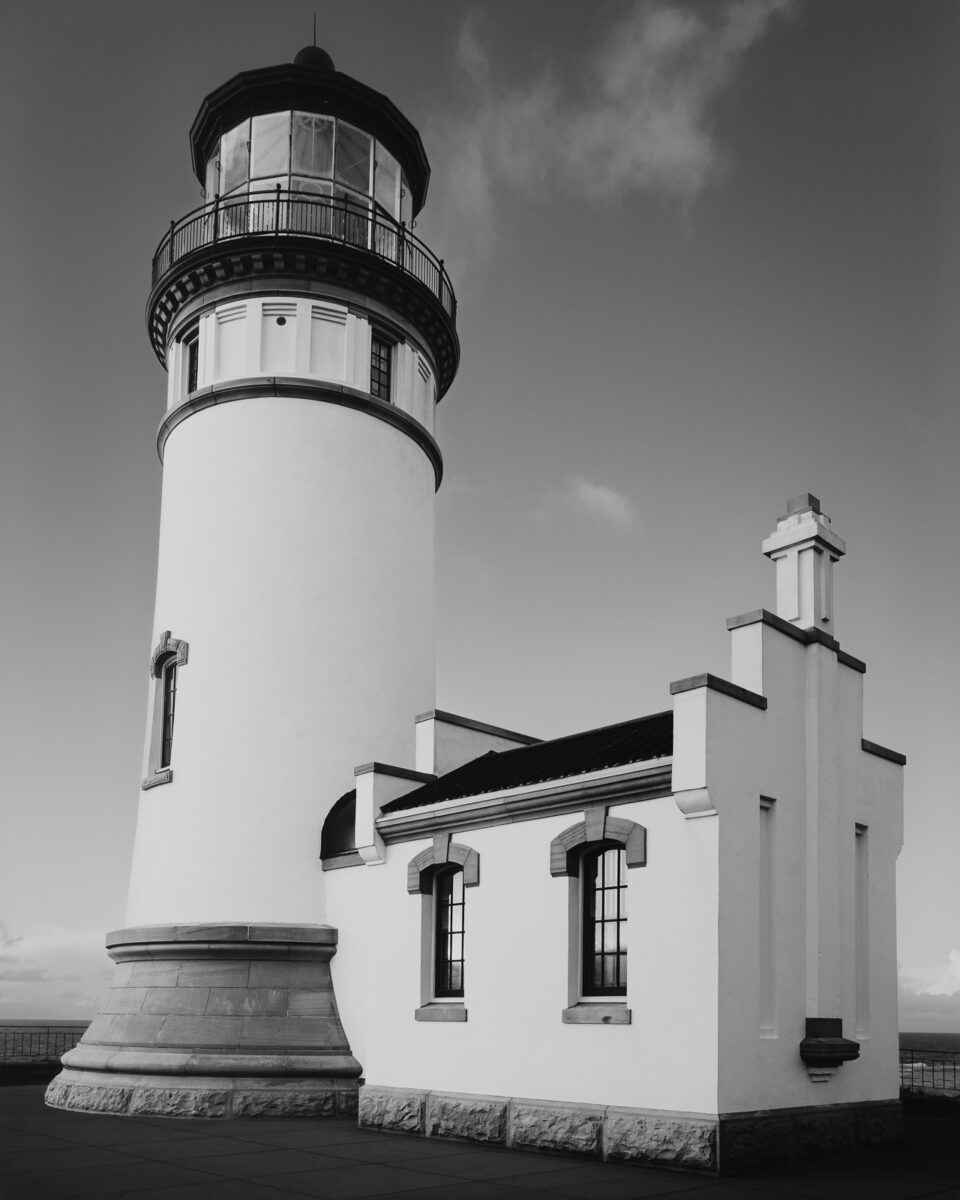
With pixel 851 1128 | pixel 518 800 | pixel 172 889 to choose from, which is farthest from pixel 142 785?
pixel 851 1128

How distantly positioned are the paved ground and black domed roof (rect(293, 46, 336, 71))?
2044cm

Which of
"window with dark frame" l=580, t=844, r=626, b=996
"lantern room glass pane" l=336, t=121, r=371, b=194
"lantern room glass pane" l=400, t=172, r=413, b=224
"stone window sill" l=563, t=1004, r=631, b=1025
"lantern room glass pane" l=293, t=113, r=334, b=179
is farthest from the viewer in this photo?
"lantern room glass pane" l=400, t=172, r=413, b=224

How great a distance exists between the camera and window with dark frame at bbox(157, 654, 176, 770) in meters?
22.3

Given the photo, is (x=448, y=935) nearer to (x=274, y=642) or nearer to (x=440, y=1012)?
(x=440, y=1012)

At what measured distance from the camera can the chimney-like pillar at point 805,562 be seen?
54.5 feet

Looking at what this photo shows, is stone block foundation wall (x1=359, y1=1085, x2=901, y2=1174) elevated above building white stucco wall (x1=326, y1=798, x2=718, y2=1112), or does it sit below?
below

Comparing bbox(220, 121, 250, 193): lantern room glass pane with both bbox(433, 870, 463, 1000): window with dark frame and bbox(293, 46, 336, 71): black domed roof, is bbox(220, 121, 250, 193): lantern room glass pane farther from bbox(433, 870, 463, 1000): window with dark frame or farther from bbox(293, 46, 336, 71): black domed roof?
bbox(433, 870, 463, 1000): window with dark frame

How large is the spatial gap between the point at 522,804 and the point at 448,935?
9.23 ft

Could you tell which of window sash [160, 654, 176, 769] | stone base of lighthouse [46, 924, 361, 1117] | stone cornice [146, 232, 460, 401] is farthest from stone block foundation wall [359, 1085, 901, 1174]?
stone cornice [146, 232, 460, 401]

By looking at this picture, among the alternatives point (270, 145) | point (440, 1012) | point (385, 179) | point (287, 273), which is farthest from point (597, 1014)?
point (270, 145)

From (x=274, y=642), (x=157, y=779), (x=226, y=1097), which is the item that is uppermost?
(x=274, y=642)

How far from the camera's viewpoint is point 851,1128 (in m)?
15.4

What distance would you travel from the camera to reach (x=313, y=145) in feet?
80.3

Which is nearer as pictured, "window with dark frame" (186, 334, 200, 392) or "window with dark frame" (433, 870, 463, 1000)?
"window with dark frame" (433, 870, 463, 1000)
